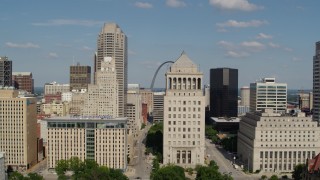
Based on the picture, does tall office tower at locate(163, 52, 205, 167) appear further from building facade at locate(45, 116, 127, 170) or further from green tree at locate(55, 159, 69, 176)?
green tree at locate(55, 159, 69, 176)

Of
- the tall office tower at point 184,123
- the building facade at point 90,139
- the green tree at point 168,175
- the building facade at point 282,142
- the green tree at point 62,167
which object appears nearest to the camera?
the green tree at point 168,175

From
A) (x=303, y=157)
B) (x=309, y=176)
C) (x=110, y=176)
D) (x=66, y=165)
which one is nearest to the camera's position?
(x=309, y=176)

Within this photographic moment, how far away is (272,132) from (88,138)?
260ft

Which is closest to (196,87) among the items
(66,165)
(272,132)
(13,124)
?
(272,132)

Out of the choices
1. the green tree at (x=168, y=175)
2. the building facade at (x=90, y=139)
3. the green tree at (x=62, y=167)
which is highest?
the building facade at (x=90, y=139)

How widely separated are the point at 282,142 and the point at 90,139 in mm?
82546

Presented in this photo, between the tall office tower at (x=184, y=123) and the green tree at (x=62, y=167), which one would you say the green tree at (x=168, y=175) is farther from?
the green tree at (x=62, y=167)

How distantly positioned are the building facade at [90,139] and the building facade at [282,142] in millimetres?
58107

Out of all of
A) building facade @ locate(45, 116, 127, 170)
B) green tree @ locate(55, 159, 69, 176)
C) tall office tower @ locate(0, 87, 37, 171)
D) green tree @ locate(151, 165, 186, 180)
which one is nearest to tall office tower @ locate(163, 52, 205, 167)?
building facade @ locate(45, 116, 127, 170)

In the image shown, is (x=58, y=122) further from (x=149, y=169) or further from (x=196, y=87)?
(x=196, y=87)

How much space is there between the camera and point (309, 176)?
133 metres

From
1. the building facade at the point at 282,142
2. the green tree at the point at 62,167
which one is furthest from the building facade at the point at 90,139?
the building facade at the point at 282,142

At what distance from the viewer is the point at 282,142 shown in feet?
626

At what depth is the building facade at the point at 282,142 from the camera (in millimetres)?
190750
